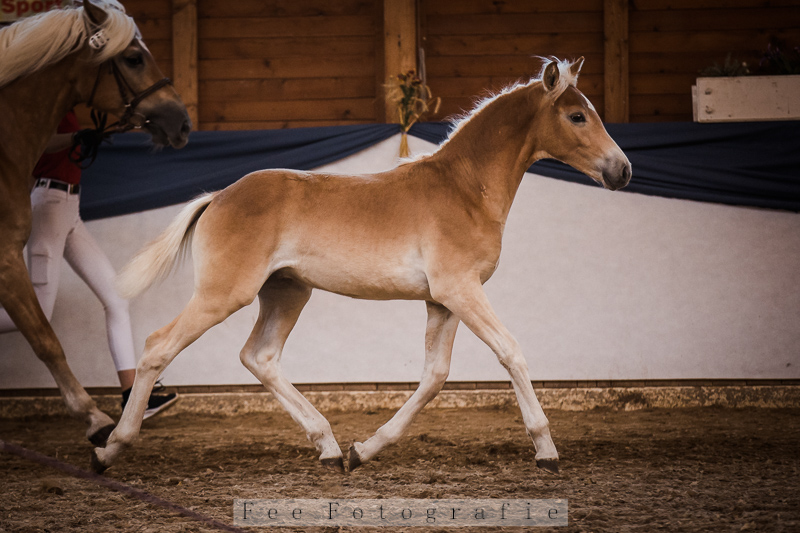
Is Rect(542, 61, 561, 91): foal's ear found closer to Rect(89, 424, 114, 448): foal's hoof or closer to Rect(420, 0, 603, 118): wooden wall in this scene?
Rect(89, 424, 114, 448): foal's hoof

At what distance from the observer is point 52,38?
3.32 metres

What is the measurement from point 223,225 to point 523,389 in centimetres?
135

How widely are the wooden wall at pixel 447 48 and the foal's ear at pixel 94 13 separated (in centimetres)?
259

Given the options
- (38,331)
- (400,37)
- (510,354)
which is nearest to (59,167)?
(38,331)

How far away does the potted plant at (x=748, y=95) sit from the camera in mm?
4926

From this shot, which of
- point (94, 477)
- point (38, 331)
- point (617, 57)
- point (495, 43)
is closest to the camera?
point (94, 477)

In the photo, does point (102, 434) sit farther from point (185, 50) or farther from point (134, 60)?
point (185, 50)

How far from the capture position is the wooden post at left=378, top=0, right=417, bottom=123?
5.41 meters

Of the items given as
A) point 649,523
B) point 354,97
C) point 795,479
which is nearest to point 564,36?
point 354,97

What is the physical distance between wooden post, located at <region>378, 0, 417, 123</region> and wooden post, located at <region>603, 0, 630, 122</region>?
1624 mm

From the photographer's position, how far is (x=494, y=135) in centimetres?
301

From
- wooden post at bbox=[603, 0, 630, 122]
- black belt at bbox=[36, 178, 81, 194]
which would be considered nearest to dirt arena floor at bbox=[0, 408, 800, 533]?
black belt at bbox=[36, 178, 81, 194]

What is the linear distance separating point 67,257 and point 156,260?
1376 millimetres

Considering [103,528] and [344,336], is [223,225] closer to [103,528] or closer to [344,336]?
[103,528]
